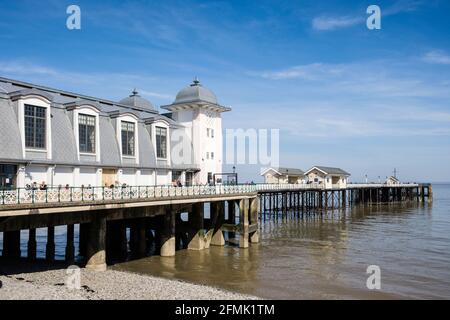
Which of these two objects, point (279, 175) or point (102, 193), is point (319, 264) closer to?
point (102, 193)

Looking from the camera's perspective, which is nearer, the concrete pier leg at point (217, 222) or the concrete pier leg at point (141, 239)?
the concrete pier leg at point (141, 239)

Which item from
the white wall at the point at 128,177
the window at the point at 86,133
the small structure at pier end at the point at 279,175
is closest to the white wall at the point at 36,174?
the window at the point at 86,133

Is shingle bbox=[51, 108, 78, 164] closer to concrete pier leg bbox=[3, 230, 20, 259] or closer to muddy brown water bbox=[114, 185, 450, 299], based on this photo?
muddy brown water bbox=[114, 185, 450, 299]

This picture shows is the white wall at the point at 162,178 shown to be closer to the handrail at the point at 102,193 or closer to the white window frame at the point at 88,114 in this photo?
the handrail at the point at 102,193

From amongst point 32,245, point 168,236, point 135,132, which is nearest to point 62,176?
point 32,245

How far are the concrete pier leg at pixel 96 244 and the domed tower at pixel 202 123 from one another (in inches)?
519

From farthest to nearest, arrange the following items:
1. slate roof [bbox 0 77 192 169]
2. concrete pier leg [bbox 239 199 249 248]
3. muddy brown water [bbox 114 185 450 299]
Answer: concrete pier leg [bbox 239 199 249 248] < slate roof [bbox 0 77 192 169] < muddy brown water [bbox 114 185 450 299]

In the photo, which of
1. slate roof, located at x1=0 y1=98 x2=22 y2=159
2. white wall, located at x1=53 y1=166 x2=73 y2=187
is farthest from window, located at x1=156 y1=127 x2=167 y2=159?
slate roof, located at x1=0 y1=98 x2=22 y2=159

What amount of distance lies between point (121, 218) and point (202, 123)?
1369 cm

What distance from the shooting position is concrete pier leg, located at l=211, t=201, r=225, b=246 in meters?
29.9

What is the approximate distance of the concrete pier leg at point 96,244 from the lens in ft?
66.6

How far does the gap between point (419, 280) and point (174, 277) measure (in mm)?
13047

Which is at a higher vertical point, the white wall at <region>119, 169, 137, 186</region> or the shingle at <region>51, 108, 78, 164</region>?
the shingle at <region>51, 108, 78, 164</region>

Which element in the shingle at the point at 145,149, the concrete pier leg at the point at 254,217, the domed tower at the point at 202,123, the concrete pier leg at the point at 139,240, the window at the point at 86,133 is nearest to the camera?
the window at the point at 86,133
